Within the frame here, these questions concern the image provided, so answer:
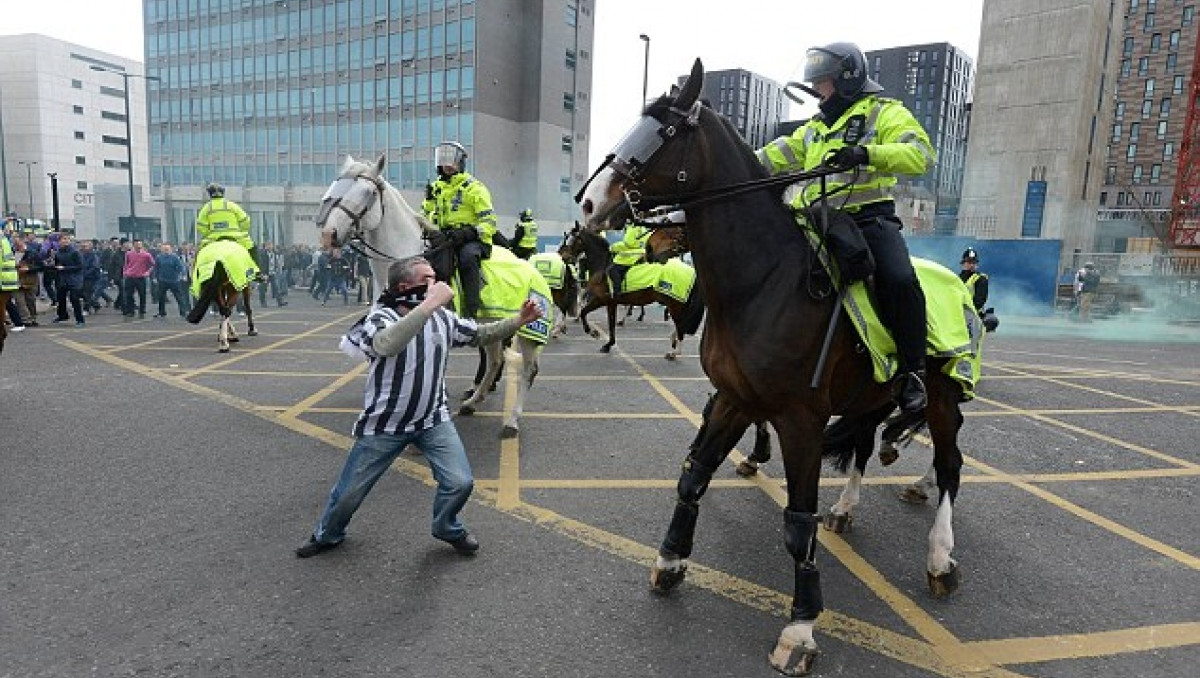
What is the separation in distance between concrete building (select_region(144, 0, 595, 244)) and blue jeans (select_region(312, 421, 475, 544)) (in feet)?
153

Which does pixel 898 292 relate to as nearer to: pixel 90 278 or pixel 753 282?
pixel 753 282

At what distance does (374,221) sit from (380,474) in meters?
3.13

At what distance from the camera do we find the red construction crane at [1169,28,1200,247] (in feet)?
103

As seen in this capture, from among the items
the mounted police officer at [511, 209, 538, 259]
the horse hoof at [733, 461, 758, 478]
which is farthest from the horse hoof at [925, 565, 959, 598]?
the mounted police officer at [511, 209, 538, 259]

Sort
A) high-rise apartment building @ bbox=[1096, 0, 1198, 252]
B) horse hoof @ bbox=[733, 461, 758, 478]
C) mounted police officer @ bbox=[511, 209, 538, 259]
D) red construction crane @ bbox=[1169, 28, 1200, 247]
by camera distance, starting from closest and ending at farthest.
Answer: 1. horse hoof @ bbox=[733, 461, 758, 478]
2. mounted police officer @ bbox=[511, 209, 538, 259]
3. red construction crane @ bbox=[1169, 28, 1200, 247]
4. high-rise apartment building @ bbox=[1096, 0, 1198, 252]

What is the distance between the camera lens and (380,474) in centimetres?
416

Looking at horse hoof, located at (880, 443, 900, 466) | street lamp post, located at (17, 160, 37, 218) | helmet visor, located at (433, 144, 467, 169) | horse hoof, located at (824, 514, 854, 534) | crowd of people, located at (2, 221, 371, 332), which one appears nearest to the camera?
horse hoof, located at (824, 514, 854, 534)

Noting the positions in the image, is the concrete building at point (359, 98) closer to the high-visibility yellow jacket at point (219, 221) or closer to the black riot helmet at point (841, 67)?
the high-visibility yellow jacket at point (219, 221)

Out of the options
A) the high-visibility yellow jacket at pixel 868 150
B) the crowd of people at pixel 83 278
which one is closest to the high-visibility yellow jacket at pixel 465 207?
the high-visibility yellow jacket at pixel 868 150

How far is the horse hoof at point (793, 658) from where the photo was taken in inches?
124

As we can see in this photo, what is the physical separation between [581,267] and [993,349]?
923 cm

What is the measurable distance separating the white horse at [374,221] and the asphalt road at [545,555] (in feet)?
5.73

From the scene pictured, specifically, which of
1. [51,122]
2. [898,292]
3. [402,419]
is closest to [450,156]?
[402,419]

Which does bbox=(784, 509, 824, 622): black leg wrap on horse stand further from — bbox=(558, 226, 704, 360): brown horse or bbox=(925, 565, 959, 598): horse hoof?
bbox=(558, 226, 704, 360): brown horse
